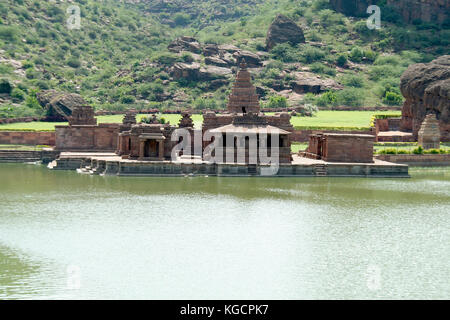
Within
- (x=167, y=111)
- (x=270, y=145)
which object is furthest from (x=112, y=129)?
(x=167, y=111)

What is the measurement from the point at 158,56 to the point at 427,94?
54097mm

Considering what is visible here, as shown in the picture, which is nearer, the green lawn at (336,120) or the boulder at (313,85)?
the green lawn at (336,120)

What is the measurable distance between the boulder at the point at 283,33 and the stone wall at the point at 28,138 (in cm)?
5726

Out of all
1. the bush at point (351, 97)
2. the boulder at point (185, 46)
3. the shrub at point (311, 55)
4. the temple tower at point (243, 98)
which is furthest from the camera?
the shrub at point (311, 55)

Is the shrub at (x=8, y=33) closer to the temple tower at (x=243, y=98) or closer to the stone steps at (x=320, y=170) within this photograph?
the temple tower at (x=243, y=98)

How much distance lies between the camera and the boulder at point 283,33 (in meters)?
117

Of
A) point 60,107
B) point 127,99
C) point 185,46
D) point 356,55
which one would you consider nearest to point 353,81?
point 356,55

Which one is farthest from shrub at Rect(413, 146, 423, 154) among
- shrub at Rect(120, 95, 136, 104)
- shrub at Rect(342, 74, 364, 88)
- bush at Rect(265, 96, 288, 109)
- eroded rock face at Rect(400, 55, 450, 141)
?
shrub at Rect(120, 95, 136, 104)

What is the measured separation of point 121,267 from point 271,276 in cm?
500

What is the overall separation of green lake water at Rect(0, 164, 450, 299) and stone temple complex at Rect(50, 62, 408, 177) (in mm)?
4066

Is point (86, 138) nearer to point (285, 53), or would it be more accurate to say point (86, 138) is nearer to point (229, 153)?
point (229, 153)

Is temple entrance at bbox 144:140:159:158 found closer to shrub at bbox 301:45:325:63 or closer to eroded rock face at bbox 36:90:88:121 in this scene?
eroded rock face at bbox 36:90:88:121

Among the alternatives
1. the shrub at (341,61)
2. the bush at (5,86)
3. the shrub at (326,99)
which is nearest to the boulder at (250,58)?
the shrub at (341,61)

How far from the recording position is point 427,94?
66438 millimetres
